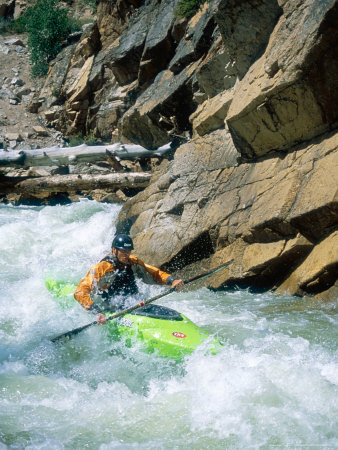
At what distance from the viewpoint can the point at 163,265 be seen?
263 inches

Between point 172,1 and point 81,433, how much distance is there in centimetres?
1100

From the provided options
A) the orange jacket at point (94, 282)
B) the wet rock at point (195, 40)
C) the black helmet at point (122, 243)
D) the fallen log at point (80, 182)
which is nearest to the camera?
the orange jacket at point (94, 282)

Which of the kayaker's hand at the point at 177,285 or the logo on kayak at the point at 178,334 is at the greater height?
the kayaker's hand at the point at 177,285

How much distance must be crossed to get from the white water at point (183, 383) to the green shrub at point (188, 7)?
7.12m

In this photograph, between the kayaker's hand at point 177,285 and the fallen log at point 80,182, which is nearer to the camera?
the kayaker's hand at point 177,285

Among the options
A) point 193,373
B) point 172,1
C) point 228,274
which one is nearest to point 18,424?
point 193,373

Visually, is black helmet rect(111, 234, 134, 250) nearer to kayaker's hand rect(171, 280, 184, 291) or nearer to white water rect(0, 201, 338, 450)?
kayaker's hand rect(171, 280, 184, 291)

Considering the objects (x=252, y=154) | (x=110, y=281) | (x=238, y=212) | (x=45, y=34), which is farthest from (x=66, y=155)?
(x=45, y=34)

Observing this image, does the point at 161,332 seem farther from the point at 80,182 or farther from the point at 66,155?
the point at 66,155

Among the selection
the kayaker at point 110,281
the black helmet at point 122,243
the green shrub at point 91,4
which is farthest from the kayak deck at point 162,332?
the green shrub at point 91,4

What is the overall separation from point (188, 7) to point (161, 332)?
27.3 ft

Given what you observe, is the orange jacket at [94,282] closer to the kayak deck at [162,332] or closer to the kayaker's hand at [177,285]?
the kayak deck at [162,332]

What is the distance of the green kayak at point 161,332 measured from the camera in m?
3.98

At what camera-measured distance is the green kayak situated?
398 centimetres
